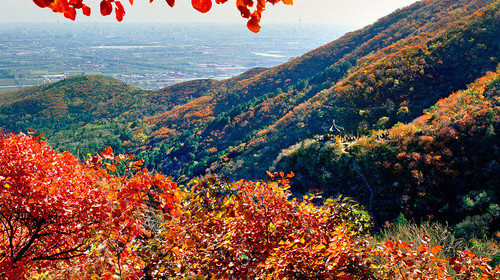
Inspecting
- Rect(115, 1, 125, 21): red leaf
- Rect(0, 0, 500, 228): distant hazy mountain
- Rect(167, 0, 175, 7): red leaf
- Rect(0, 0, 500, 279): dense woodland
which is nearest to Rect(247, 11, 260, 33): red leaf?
Rect(167, 0, 175, 7): red leaf

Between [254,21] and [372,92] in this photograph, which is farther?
[372,92]

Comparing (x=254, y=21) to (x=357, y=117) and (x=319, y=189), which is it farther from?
(x=357, y=117)

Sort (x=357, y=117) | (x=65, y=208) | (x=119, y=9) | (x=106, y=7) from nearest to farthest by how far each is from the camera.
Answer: (x=106, y=7) → (x=119, y=9) → (x=65, y=208) → (x=357, y=117)

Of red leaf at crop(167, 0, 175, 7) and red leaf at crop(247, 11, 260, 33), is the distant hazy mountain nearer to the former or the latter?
red leaf at crop(247, 11, 260, 33)

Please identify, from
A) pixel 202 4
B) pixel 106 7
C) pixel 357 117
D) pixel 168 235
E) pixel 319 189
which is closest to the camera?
pixel 202 4

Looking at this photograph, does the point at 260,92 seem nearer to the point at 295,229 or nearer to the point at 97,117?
the point at 97,117

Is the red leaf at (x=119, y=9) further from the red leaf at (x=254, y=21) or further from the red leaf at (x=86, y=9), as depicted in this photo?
the red leaf at (x=254, y=21)

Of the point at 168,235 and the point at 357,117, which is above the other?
the point at 168,235

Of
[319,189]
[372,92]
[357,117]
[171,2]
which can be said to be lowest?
[319,189]

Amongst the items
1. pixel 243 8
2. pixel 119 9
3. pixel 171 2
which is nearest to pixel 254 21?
pixel 243 8

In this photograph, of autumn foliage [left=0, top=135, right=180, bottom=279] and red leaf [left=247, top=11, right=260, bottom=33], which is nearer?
red leaf [left=247, top=11, right=260, bottom=33]
